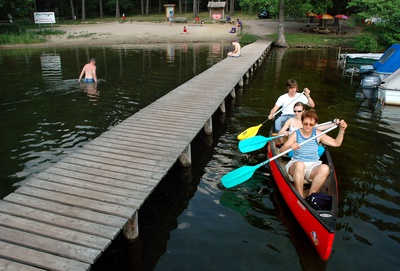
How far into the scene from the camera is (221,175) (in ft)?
28.8

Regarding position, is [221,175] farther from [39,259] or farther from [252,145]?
[39,259]

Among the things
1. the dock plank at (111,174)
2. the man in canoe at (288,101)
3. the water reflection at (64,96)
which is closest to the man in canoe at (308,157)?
the man in canoe at (288,101)

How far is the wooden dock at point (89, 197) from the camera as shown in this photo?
4.73m

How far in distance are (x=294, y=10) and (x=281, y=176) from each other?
1385 inches

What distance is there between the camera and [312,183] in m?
6.62

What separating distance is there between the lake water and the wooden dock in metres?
0.87

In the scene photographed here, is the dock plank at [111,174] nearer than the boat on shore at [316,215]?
No

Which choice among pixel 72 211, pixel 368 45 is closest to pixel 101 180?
pixel 72 211

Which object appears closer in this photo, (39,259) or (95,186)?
(39,259)

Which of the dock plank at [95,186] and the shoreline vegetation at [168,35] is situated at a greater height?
the shoreline vegetation at [168,35]

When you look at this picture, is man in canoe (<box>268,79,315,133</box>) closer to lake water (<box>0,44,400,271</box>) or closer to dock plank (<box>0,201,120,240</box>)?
lake water (<box>0,44,400,271</box>)

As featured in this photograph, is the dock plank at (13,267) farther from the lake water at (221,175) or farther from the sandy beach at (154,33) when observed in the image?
the sandy beach at (154,33)

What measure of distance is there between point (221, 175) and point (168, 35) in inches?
1528

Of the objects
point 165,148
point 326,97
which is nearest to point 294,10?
point 326,97
